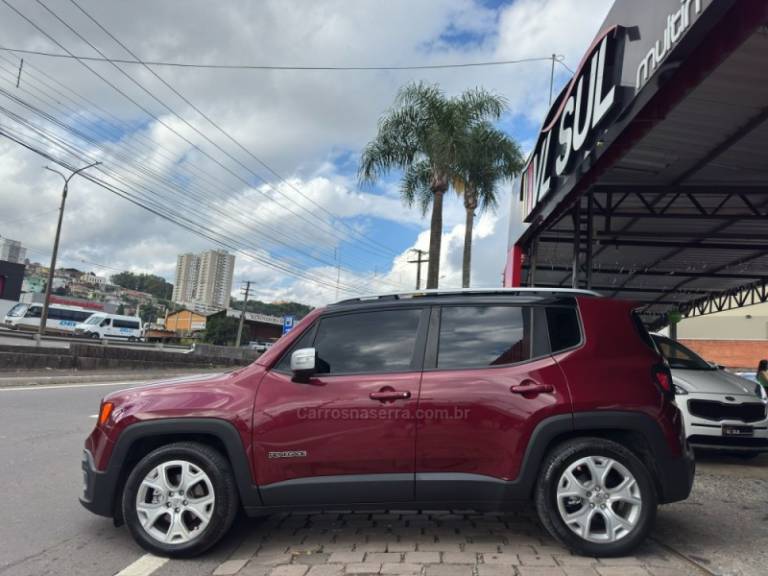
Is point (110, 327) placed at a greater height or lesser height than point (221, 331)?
lesser

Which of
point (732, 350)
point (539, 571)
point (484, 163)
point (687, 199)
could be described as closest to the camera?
point (539, 571)

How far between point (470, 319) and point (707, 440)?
439cm

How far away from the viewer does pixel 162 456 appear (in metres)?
4.03

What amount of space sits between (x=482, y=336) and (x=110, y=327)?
170ft

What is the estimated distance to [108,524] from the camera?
4793mm

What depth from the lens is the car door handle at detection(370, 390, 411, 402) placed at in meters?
4.00

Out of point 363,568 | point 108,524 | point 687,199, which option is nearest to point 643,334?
point 363,568

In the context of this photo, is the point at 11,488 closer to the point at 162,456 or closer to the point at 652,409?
the point at 162,456

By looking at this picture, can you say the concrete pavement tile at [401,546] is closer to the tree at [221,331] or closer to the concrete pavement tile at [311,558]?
the concrete pavement tile at [311,558]

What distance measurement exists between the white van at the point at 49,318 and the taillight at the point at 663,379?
49.6 meters

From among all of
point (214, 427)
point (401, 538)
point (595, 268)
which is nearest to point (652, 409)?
point (401, 538)

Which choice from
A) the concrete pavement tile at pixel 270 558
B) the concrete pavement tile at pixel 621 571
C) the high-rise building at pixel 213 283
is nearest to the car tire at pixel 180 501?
the concrete pavement tile at pixel 270 558

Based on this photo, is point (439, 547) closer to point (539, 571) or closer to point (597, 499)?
point (539, 571)

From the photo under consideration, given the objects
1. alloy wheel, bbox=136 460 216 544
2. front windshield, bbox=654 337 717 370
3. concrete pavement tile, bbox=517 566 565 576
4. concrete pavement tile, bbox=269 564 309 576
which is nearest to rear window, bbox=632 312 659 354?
concrete pavement tile, bbox=517 566 565 576
